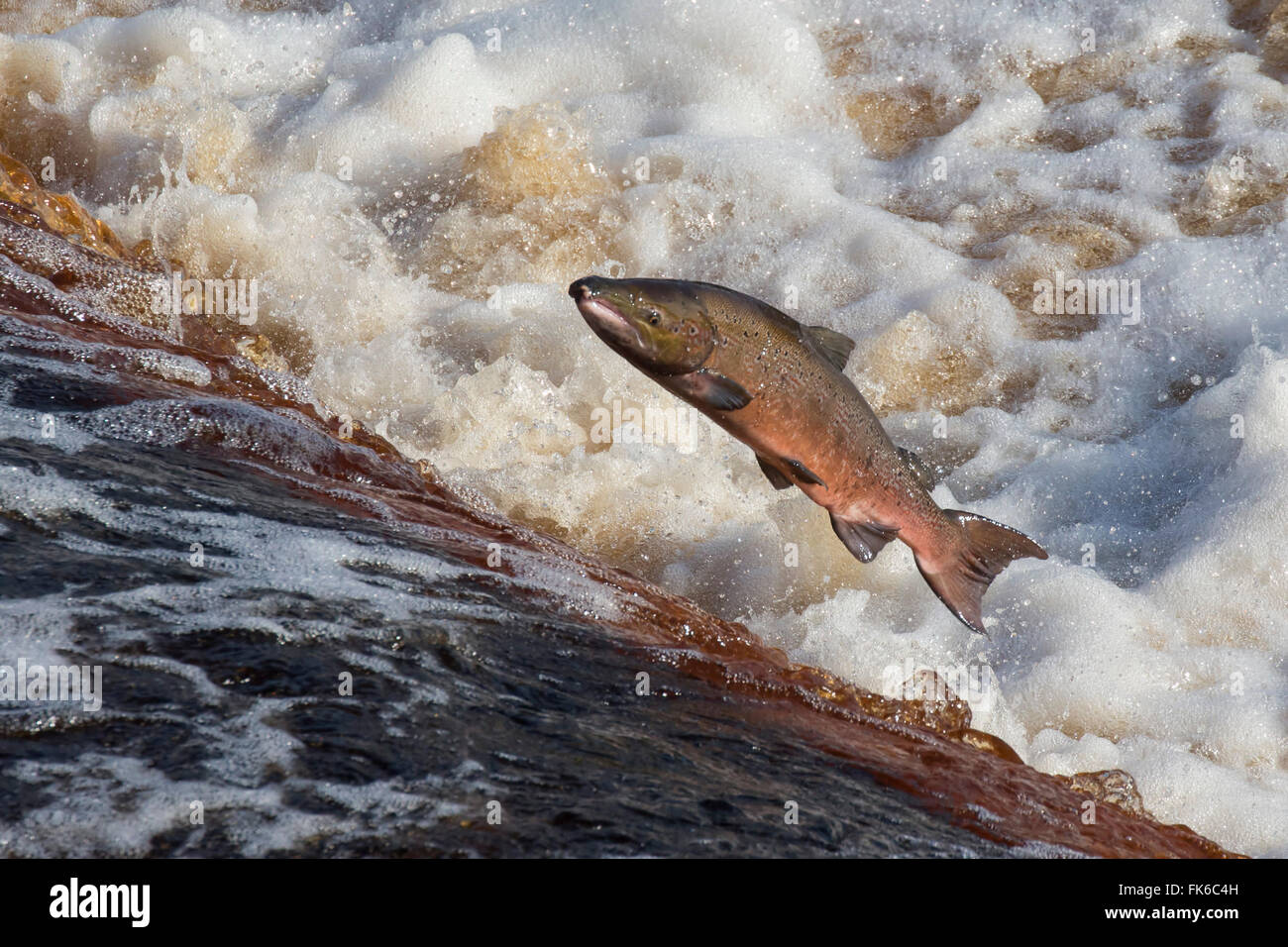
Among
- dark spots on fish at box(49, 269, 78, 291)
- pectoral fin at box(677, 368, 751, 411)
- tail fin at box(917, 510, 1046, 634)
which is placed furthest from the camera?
dark spots on fish at box(49, 269, 78, 291)

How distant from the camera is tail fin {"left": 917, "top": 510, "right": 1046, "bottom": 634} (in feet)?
12.8

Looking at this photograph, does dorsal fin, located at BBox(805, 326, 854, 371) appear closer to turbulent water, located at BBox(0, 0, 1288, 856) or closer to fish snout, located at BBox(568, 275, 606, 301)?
fish snout, located at BBox(568, 275, 606, 301)

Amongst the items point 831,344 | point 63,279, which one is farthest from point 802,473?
point 63,279

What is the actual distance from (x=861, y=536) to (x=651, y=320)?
1.16 meters

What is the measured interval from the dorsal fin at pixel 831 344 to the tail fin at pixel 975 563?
797 millimetres

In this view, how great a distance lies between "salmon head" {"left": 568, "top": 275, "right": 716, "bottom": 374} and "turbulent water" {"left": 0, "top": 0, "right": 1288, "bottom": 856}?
85 cm

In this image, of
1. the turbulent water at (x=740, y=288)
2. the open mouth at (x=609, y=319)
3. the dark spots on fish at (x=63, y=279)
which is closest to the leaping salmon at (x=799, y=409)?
the open mouth at (x=609, y=319)

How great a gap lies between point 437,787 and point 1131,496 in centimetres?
407

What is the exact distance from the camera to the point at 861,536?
3682 mm

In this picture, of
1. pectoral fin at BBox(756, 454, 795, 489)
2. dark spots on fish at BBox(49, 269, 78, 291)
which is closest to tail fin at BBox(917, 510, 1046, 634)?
pectoral fin at BBox(756, 454, 795, 489)
